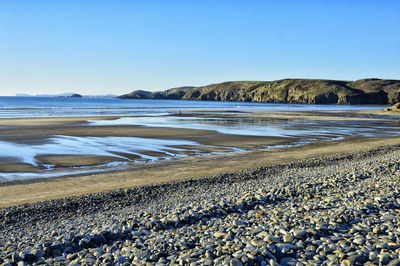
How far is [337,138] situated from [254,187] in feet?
69.5

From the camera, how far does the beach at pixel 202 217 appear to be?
654cm

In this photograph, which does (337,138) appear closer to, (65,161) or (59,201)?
(65,161)

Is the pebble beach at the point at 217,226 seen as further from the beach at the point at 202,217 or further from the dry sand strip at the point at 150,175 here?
the dry sand strip at the point at 150,175

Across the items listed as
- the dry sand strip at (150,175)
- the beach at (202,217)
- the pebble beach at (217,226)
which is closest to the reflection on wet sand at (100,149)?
the beach at (202,217)

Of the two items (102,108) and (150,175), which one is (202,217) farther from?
(102,108)

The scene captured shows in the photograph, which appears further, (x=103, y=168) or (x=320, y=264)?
(x=103, y=168)

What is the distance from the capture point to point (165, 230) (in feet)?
27.1

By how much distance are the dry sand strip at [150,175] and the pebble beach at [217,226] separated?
166cm

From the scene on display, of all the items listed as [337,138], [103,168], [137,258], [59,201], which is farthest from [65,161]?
[337,138]

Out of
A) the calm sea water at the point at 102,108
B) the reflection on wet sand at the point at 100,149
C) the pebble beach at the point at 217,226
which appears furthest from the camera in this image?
the calm sea water at the point at 102,108

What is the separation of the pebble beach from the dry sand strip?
1660mm

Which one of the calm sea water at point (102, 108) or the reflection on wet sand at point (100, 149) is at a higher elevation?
the calm sea water at point (102, 108)

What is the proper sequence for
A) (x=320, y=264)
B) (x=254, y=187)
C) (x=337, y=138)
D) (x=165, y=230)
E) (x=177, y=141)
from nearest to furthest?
(x=320, y=264) → (x=165, y=230) → (x=254, y=187) → (x=177, y=141) → (x=337, y=138)

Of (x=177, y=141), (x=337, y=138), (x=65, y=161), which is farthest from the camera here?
(x=337, y=138)
